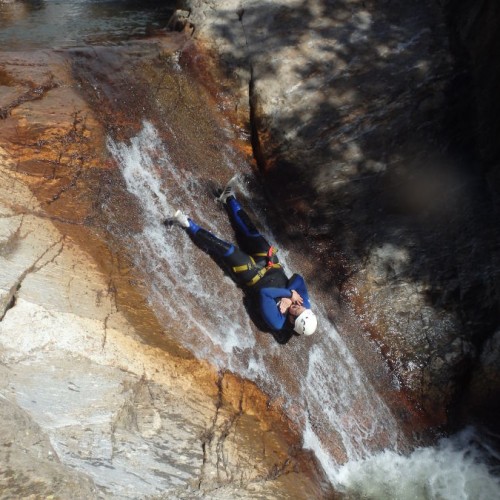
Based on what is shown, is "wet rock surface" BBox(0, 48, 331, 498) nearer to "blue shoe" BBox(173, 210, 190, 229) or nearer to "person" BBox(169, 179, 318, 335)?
→ "blue shoe" BBox(173, 210, 190, 229)

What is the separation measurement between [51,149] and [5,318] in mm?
1700

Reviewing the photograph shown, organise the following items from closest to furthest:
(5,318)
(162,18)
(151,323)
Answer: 1. (5,318)
2. (151,323)
3. (162,18)

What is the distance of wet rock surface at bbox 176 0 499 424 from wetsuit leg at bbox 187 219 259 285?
4.03 feet

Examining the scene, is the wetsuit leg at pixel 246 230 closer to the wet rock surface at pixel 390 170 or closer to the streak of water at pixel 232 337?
the streak of water at pixel 232 337

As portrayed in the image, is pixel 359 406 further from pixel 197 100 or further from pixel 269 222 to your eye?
pixel 197 100

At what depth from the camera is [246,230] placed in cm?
571

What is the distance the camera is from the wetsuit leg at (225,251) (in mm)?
5207

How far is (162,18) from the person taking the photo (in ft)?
30.3

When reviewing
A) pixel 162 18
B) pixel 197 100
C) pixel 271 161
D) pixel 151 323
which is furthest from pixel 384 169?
pixel 162 18

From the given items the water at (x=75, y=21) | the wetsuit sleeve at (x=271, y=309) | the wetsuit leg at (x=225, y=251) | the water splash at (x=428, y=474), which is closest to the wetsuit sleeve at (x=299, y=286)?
the wetsuit sleeve at (x=271, y=309)

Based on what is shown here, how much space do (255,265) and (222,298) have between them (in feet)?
1.67

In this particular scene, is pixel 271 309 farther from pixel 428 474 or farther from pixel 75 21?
pixel 75 21

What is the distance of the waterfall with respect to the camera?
15.7 feet

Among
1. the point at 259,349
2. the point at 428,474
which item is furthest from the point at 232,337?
the point at 428,474
